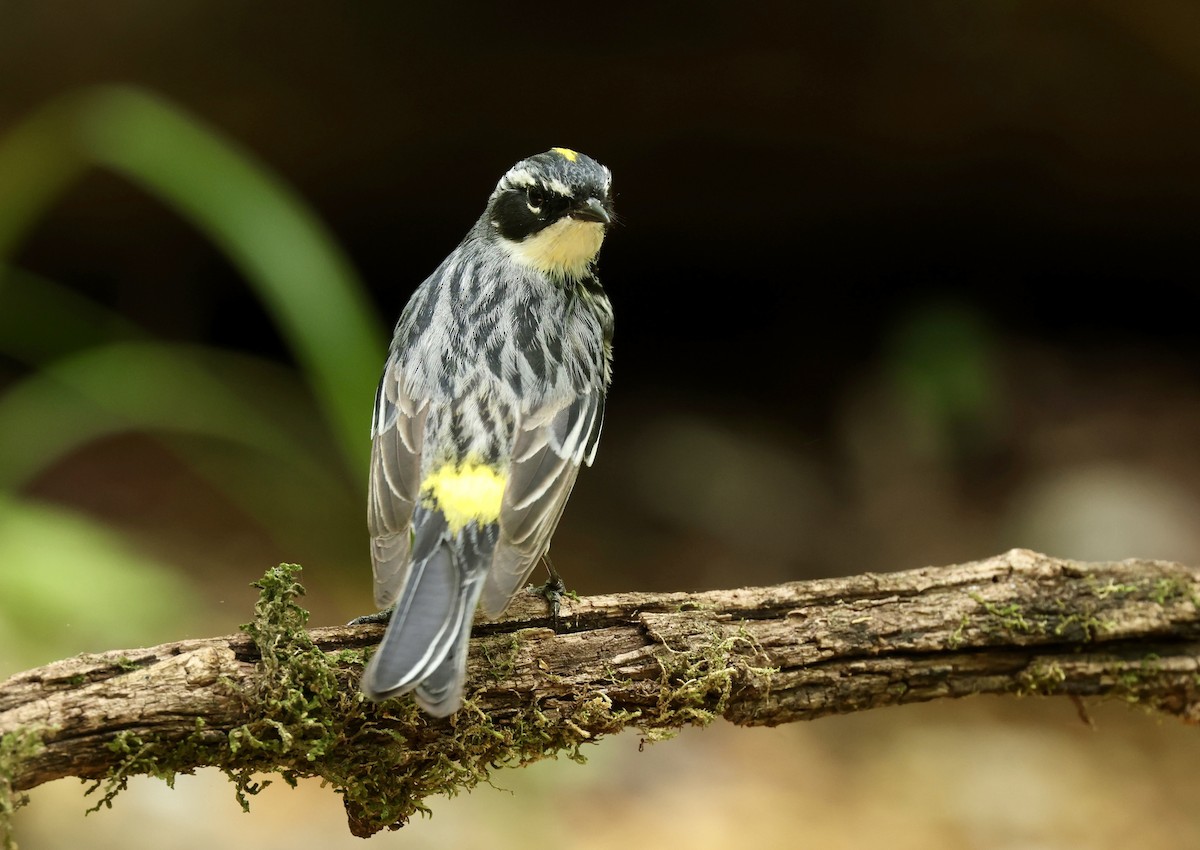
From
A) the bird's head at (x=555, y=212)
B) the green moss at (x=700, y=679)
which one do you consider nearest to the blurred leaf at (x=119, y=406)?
the bird's head at (x=555, y=212)

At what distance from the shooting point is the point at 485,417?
4.43 m

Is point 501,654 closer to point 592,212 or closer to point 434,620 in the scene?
point 434,620

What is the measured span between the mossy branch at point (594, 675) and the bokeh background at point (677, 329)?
2567 millimetres

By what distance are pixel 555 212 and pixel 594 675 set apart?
207 centimetres

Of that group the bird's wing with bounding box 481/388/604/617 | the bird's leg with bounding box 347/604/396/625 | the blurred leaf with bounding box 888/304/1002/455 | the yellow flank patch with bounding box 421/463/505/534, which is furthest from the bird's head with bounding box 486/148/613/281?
the blurred leaf with bounding box 888/304/1002/455

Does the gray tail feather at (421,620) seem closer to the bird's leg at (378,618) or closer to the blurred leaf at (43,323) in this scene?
the bird's leg at (378,618)

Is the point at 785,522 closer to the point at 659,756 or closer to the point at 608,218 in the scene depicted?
the point at 659,756

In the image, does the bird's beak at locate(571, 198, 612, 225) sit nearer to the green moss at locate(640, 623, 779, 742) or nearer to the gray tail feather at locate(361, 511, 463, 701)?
the gray tail feather at locate(361, 511, 463, 701)

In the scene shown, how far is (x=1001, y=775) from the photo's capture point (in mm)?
7383

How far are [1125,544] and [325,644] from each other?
22.7 feet

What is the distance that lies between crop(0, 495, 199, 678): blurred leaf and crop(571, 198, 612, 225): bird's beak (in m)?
3.04

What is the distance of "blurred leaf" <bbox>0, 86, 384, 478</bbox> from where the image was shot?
20.2 ft

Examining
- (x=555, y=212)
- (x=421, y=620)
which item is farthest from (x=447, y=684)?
(x=555, y=212)

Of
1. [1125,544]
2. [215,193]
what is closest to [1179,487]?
[1125,544]
